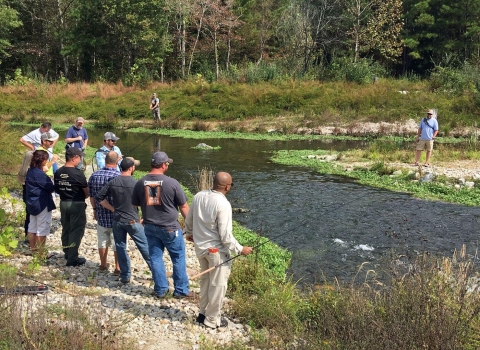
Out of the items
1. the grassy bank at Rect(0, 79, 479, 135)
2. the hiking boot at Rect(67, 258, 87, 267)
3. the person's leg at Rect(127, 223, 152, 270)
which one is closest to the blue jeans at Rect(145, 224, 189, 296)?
the person's leg at Rect(127, 223, 152, 270)

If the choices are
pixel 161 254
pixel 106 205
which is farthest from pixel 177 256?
pixel 106 205

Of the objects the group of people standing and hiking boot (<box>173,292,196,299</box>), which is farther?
hiking boot (<box>173,292,196,299</box>)

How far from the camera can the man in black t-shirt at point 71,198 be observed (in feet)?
21.9

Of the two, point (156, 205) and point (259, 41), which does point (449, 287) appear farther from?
point (259, 41)

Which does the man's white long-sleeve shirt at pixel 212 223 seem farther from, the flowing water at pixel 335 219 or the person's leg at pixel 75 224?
the person's leg at pixel 75 224

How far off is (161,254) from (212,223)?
1230mm

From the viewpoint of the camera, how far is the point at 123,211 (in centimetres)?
631

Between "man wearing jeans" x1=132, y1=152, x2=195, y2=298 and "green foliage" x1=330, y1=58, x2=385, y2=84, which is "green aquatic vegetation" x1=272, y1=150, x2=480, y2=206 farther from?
"green foliage" x1=330, y1=58, x2=385, y2=84

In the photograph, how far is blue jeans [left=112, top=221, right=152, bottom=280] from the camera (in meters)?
6.36

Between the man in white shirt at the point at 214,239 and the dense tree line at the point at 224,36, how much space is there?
3108cm

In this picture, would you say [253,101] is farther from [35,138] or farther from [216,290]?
[216,290]

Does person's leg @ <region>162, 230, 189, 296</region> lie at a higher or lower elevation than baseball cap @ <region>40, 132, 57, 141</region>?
lower

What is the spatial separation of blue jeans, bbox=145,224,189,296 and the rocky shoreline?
0.17 m

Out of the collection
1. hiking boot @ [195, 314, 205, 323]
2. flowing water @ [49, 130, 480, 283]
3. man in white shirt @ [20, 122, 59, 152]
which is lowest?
flowing water @ [49, 130, 480, 283]
